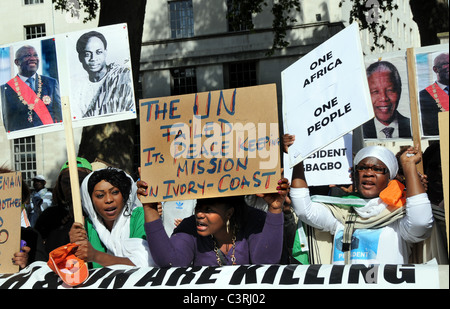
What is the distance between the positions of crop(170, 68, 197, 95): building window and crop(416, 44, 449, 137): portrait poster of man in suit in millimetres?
22307

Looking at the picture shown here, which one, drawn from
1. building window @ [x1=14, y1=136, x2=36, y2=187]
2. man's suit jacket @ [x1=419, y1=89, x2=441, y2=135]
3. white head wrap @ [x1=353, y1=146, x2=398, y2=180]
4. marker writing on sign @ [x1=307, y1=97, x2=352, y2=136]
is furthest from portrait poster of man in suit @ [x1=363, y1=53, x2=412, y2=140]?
building window @ [x1=14, y1=136, x2=36, y2=187]

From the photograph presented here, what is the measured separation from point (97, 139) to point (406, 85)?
5.84 meters

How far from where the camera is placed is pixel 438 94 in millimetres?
4574

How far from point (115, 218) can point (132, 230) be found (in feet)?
0.42

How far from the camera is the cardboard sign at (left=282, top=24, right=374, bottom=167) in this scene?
3.71m

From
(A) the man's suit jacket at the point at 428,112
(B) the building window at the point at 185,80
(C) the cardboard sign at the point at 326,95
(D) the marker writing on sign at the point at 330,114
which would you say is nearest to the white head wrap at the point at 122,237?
(C) the cardboard sign at the point at 326,95

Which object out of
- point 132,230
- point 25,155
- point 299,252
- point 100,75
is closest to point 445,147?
point 299,252

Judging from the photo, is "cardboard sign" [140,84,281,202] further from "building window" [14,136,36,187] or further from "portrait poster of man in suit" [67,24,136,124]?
"building window" [14,136,36,187]

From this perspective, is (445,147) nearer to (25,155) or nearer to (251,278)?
(251,278)

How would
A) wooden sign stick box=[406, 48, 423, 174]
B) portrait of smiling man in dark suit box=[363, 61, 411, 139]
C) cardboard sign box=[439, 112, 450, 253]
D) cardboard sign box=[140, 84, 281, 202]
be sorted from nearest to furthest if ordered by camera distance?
cardboard sign box=[439, 112, 450, 253]
cardboard sign box=[140, 84, 281, 202]
wooden sign stick box=[406, 48, 423, 174]
portrait of smiling man in dark suit box=[363, 61, 411, 139]

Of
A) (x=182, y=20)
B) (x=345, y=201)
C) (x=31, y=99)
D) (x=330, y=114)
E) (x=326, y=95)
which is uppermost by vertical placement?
(x=182, y=20)

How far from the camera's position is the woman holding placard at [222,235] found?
12.1 feet
